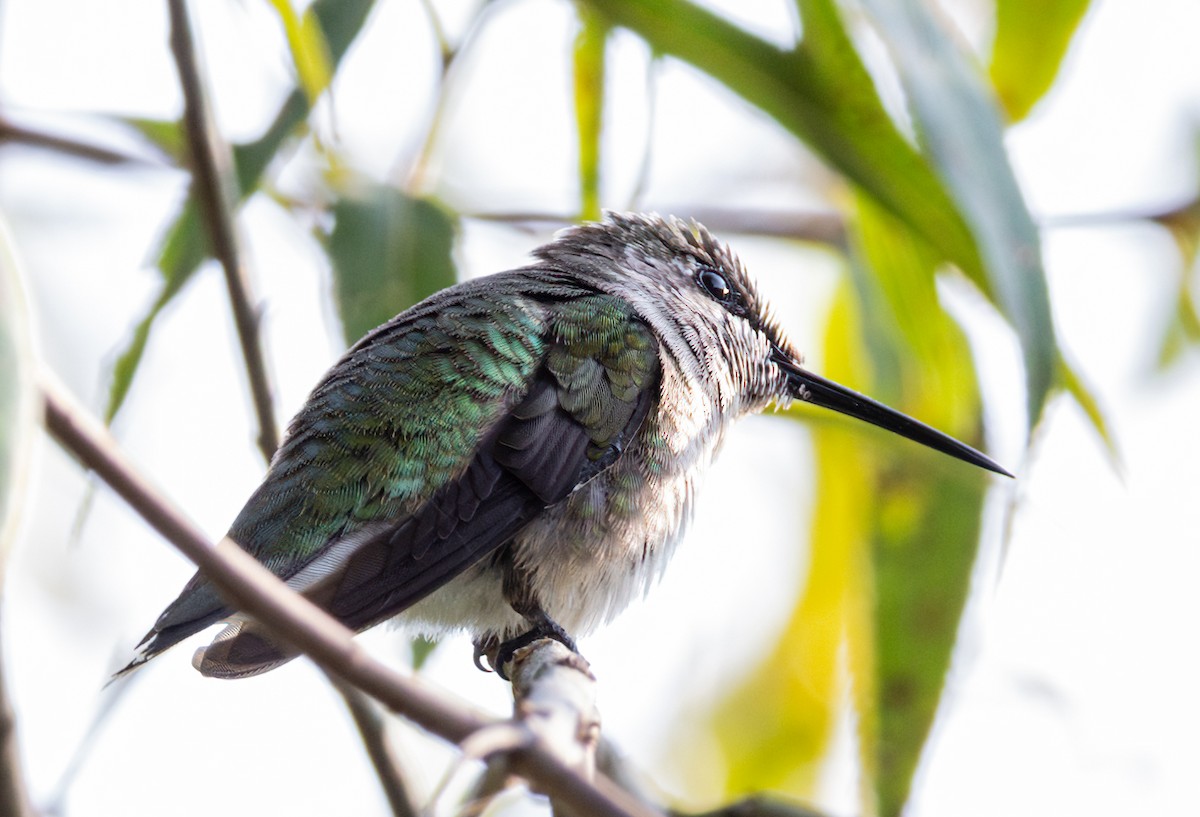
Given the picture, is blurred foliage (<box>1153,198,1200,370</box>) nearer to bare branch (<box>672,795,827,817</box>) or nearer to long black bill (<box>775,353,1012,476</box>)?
long black bill (<box>775,353,1012,476</box>)

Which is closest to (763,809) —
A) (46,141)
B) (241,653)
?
(241,653)

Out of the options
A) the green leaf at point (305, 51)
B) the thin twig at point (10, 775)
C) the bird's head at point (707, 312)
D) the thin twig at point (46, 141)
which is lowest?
the thin twig at point (10, 775)

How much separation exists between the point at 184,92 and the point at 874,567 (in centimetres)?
199

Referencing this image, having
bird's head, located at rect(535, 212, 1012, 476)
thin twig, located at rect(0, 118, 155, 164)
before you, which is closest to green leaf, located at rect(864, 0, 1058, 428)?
bird's head, located at rect(535, 212, 1012, 476)

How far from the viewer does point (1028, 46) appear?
124 inches

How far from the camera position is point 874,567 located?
330cm

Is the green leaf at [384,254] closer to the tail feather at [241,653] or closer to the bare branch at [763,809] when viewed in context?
the tail feather at [241,653]

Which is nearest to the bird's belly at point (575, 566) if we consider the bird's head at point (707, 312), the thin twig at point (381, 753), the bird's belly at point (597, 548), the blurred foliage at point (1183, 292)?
the bird's belly at point (597, 548)

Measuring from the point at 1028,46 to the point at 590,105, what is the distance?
102cm

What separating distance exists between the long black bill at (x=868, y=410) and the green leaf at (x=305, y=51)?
4.31 feet

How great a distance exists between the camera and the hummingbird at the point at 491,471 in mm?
2051

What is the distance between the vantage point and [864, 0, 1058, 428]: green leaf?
2.01m

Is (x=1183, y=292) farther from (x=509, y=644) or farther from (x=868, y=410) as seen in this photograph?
(x=509, y=644)

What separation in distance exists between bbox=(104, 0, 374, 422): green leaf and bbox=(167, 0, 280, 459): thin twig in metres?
0.46
